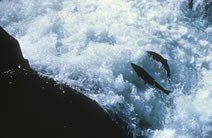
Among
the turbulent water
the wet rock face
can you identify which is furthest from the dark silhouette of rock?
the turbulent water

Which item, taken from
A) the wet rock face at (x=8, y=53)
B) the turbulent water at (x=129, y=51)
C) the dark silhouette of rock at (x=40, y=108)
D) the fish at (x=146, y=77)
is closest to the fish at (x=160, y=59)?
the turbulent water at (x=129, y=51)

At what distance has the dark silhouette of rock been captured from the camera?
361 cm

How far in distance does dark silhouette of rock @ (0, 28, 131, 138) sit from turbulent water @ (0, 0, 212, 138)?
795 mm

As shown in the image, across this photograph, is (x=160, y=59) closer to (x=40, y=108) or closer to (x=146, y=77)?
(x=146, y=77)

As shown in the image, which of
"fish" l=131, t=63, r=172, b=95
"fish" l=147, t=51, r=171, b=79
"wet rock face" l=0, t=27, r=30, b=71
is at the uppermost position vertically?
"fish" l=147, t=51, r=171, b=79

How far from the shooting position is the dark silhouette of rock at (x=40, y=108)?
11.8 ft

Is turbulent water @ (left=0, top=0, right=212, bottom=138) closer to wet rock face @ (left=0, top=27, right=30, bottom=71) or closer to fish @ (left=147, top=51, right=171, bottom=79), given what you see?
fish @ (left=147, top=51, right=171, bottom=79)

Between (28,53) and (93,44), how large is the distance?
1.22 m

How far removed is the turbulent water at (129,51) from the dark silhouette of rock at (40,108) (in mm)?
795

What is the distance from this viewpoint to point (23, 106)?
372 cm

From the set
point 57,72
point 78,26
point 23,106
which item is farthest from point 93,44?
point 23,106

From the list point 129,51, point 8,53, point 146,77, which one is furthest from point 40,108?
point 129,51

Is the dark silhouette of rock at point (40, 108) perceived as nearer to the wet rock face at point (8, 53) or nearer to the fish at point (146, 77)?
the wet rock face at point (8, 53)

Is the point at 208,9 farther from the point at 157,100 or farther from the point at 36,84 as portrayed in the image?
the point at 36,84
